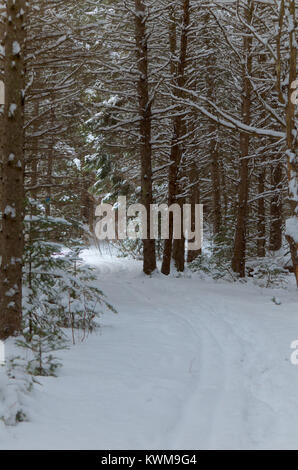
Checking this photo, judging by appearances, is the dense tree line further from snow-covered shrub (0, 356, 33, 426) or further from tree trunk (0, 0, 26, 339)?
snow-covered shrub (0, 356, 33, 426)

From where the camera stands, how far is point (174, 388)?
439cm

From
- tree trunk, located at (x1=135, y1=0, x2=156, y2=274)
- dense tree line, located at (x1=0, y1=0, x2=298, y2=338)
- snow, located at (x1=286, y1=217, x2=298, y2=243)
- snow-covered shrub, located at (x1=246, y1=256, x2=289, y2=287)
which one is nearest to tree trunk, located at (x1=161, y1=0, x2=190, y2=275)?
dense tree line, located at (x1=0, y1=0, x2=298, y2=338)

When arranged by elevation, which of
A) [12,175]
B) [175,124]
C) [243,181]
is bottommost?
[12,175]

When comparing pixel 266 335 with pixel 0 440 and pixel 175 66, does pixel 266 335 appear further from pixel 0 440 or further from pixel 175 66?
pixel 175 66

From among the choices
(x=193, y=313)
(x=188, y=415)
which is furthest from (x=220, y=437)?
(x=193, y=313)

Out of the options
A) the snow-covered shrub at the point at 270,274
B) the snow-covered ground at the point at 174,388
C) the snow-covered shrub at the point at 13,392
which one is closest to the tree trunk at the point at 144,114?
the snow-covered shrub at the point at 270,274

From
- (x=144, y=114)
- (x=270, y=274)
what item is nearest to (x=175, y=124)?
(x=144, y=114)

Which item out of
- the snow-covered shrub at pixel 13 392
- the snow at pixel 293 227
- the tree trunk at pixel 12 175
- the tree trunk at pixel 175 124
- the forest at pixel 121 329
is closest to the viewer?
the snow-covered shrub at pixel 13 392

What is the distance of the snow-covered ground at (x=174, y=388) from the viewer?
10.8 feet

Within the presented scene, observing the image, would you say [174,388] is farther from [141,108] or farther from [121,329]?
[141,108]

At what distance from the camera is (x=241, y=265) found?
13.9 m

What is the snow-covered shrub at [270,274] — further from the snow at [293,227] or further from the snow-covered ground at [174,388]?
the snow at [293,227]

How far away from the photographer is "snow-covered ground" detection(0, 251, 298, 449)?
3.30 meters

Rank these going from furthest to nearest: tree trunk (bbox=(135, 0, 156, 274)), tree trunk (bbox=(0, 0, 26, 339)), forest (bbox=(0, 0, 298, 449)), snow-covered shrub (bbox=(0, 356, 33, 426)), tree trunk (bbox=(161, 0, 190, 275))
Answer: tree trunk (bbox=(161, 0, 190, 275))
tree trunk (bbox=(135, 0, 156, 274))
tree trunk (bbox=(0, 0, 26, 339))
forest (bbox=(0, 0, 298, 449))
snow-covered shrub (bbox=(0, 356, 33, 426))
